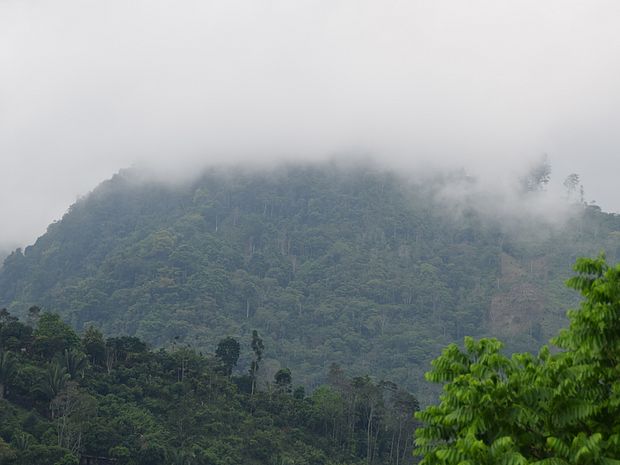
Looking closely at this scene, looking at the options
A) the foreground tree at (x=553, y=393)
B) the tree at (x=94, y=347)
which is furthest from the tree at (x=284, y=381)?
the foreground tree at (x=553, y=393)

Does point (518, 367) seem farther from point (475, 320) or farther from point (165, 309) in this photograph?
point (475, 320)

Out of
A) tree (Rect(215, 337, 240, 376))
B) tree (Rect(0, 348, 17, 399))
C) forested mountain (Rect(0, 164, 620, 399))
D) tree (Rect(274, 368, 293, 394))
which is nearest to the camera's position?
tree (Rect(0, 348, 17, 399))

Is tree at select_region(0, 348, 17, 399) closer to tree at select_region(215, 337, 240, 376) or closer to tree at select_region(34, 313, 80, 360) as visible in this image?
tree at select_region(34, 313, 80, 360)

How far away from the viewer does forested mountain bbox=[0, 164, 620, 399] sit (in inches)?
3455

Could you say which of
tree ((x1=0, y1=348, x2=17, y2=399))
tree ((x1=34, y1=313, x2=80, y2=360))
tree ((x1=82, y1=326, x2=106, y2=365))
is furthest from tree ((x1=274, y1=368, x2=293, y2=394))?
tree ((x1=0, y1=348, x2=17, y2=399))

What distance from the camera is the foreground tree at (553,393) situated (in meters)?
7.73

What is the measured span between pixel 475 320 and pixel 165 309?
1434 inches

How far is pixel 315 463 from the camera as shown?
151 ft

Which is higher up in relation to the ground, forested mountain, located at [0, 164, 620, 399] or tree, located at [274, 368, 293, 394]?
forested mountain, located at [0, 164, 620, 399]

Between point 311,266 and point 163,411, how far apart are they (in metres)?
58.1

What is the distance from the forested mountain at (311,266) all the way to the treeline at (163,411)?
2600 cm

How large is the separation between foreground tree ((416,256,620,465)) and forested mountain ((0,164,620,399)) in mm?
72335

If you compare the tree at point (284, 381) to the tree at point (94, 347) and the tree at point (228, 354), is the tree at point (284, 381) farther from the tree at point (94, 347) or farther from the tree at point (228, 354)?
the tree at point (94, 347)

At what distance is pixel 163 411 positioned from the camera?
1805 inches
